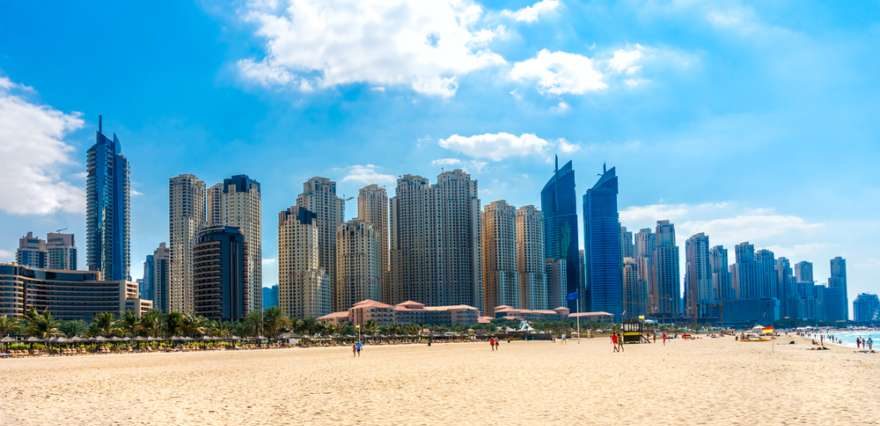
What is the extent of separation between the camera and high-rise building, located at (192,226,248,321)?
188 metres

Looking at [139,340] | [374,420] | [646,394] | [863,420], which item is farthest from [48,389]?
[139,340]

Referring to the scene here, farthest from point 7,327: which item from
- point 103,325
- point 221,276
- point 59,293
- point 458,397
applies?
point 59,293

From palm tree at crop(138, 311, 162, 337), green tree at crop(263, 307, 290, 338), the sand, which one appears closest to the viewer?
the sand

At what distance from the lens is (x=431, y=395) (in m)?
27.2

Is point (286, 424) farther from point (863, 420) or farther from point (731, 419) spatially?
point (863, 420)

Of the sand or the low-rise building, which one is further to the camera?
the low-rise building

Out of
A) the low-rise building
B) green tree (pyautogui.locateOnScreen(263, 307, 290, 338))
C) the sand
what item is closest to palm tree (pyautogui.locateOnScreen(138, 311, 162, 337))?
green tree (pyautogui.locateOnScreen(263, 307, 290, 338))

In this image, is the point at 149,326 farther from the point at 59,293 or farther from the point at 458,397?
the point at 59,293

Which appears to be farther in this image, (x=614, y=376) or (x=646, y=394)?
(x=614, y=376)

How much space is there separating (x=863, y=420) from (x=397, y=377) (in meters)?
21.3

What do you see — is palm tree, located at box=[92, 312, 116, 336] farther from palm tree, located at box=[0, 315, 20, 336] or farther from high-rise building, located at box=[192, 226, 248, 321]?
high-rise building, located at box=[192, 226, 248, 321]

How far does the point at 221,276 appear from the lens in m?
188

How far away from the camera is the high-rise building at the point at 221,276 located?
188125 mm

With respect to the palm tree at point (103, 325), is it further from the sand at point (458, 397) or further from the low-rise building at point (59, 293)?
the low-rise building at point (59, 293)
